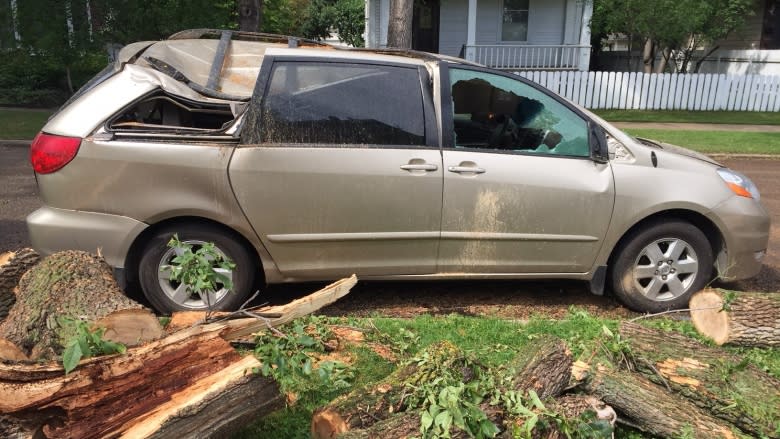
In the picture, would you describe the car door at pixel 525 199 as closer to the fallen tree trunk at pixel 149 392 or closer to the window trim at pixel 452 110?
the window trim at pixel 452 110

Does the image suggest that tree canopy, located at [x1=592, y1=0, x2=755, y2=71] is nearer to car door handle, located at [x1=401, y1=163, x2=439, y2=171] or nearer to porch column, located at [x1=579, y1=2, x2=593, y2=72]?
porch column, located at [x1=579, y1=2, x2=593, y2=72]

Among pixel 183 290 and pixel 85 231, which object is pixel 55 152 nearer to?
pixel 85 231

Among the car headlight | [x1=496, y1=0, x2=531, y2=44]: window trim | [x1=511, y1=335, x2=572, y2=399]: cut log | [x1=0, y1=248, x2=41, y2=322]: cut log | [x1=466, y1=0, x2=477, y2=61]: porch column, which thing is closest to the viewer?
[x1=511, y1=335, x2=572, y2=399]: cut log

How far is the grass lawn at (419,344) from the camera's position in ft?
10.5

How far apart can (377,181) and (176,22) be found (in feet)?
39.2

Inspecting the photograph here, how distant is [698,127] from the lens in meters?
15.0

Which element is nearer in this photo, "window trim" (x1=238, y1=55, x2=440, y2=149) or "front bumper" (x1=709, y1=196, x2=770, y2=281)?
"window trim" (x1=238, y1=55, x2=440, y2=149)

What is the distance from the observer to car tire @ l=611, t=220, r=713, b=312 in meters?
4.66

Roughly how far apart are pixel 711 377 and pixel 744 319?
0.81 metres

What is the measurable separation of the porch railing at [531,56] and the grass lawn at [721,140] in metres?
7.42

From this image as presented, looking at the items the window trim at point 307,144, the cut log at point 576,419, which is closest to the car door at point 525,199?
the window trim at point 307,144

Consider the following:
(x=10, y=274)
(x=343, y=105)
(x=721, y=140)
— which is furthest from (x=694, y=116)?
(x=10, y=274)

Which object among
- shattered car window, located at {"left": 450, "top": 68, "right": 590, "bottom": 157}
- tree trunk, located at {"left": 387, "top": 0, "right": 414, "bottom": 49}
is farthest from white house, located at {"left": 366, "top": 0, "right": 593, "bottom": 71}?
shattered car window, located at {"left": 450, "top": 68, "right": 590, "bottom": 157}

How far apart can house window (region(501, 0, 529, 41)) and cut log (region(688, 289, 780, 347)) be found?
1937 cm
